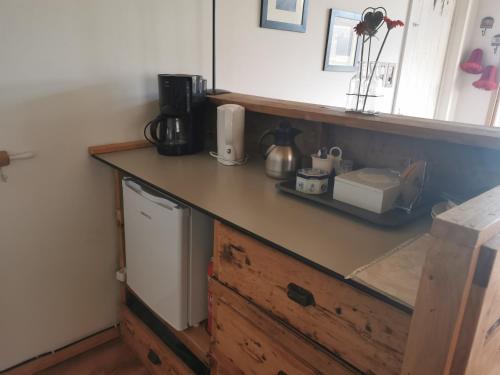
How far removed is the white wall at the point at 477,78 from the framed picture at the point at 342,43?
1.55 metres

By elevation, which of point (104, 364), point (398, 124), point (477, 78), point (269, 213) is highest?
point (477, 78)

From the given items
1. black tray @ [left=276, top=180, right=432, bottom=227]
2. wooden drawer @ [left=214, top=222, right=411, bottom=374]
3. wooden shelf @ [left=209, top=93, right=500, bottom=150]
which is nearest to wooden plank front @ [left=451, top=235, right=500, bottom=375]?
wooden drawer @ [left=214, top=222, right=411, bottom=374]

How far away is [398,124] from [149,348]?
1354 mm

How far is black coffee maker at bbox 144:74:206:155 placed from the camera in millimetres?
1652

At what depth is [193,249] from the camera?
4.50 ft

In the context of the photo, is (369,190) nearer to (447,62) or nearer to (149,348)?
(149,348)

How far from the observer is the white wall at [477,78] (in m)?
3.47

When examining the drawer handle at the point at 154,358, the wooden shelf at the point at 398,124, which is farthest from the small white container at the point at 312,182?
the drawer handle at the point at 154,358

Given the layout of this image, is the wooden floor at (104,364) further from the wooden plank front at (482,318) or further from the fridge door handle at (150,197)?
the wooden plank front at (482,318)

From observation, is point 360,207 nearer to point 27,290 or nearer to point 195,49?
point 195,49

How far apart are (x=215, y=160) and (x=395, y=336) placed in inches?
43.8

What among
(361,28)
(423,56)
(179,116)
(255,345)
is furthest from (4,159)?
(423,56)

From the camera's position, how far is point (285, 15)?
2.21 m

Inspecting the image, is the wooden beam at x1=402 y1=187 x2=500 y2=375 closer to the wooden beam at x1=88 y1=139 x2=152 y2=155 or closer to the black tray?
the black tray
